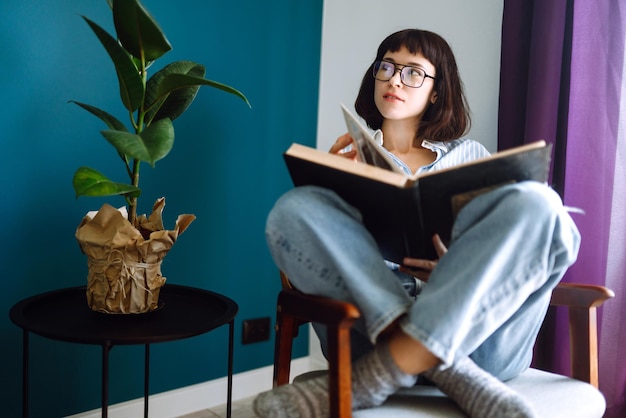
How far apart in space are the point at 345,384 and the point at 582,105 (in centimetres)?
97

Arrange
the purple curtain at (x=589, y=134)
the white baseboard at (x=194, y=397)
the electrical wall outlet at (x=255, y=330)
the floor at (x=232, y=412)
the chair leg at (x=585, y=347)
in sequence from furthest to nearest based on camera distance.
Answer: the electrical wall outlet at (x=255, y=330), the floor at (x=232, y=412), the white baseboard at (x=194, y=397), the purple curtain at (x=589, y=134), the chair leg at (x=585, y=347)

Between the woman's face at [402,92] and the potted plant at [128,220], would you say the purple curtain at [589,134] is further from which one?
the potted plant at [128,220]

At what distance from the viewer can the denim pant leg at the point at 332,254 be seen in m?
0.91

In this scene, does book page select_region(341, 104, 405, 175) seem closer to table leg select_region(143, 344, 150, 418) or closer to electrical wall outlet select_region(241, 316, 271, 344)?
table leg select_region(143, 344, 150, 418)

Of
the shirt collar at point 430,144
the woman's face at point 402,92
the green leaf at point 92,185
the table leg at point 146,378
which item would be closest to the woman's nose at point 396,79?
the woman's face at point 402,92

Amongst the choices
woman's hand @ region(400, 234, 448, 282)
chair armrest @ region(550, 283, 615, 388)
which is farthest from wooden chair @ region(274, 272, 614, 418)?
woman's hand @ region(400, 234, 448, 282)

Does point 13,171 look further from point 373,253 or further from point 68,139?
point 373,253

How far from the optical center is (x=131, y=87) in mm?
1237

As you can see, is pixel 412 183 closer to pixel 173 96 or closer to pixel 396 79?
pixel 396 79

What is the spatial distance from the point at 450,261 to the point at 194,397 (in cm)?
124

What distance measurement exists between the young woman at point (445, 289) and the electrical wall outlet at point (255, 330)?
97 cm

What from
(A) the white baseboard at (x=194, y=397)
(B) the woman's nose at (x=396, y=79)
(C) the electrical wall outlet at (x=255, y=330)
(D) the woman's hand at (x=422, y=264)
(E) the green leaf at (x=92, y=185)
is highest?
(B) the woman's nose at (x=396, y=79)

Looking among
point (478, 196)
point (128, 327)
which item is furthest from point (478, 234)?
point (128, 327)

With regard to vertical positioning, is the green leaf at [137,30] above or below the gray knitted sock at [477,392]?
above
